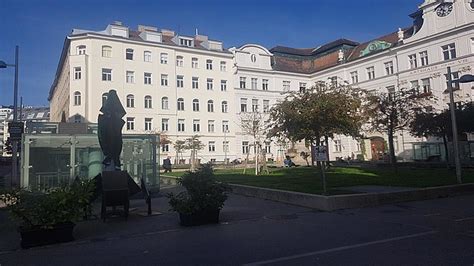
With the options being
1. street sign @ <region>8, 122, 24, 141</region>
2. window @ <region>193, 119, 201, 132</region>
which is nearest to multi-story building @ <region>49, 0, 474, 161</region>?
window @ <region>193, 119, 201, 132</region>

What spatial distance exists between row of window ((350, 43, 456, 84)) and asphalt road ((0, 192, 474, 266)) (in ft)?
129

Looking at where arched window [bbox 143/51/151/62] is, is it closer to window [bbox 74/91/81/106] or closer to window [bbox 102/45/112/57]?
window [bbox 102/45/112/57]

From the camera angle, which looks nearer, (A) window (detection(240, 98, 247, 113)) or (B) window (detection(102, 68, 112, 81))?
(B) window (detection(102, 68, 112, 81))

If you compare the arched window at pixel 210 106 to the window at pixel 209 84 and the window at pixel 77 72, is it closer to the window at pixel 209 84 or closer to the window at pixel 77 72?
the window at pixel 209 84

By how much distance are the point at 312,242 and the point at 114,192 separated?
5.49 m

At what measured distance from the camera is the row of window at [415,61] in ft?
149

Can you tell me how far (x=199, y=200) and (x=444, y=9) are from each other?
4614 centimetres

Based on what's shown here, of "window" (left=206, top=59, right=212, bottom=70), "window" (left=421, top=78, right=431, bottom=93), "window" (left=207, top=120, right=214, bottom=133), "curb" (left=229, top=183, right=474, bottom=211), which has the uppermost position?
"window" (left=206, top=59, right=212, bottom=70)

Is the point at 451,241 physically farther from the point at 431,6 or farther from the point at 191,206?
the point at 431,6

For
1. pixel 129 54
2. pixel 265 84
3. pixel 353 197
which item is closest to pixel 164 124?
pixel 129 54

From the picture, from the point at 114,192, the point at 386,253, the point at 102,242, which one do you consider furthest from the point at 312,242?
the point at 114,192

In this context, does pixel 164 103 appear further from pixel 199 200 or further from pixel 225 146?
pixel 199 200

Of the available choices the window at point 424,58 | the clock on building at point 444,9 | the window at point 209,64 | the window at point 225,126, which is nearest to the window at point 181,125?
the window at point 225,126

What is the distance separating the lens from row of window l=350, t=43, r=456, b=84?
149 ft
